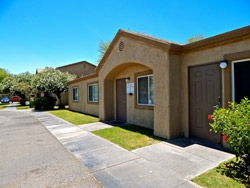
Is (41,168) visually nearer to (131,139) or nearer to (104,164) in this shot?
(104,164)

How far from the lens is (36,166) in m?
4.15

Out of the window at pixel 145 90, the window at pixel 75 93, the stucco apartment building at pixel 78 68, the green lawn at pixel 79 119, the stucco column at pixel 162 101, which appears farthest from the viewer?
the stucco apartment building at pixel 78 68

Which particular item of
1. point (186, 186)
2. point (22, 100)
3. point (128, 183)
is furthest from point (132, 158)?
point (22, 100)

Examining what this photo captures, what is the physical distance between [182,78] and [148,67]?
1.64 metres

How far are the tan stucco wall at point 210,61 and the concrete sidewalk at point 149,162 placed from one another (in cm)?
125

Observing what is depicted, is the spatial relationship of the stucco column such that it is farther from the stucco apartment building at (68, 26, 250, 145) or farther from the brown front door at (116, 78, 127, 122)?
the brown front door at (116, 78, 127, 122)

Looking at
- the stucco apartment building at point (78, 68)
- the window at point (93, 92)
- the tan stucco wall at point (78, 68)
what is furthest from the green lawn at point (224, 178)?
the tan stucco wall at point (78, 68)

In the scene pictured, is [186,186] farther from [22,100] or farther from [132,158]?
[22,100]

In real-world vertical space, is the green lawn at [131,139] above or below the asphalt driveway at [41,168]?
above

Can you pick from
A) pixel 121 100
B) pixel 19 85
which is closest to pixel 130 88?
pixel 121 100

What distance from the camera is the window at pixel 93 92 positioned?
12.7m

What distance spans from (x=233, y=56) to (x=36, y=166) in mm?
6156

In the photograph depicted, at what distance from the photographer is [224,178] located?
10.6 feet

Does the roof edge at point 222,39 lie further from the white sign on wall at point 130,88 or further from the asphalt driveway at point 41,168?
the asphalt driveway at point 41,168
